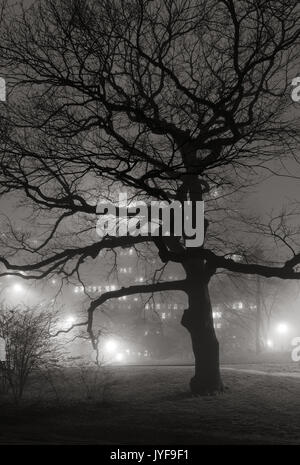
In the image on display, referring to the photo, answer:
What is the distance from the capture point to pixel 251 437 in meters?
9.98

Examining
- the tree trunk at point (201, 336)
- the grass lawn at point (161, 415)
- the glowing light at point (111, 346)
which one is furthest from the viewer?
the glowing light at point (111, 346)

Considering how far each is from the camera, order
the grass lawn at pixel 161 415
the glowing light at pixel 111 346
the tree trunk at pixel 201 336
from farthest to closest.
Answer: the glowing light at pixel 111 346 < the tree trunk at pixel 201 336 < the grass lawn at pixel 161 415

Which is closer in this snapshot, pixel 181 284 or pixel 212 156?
pixel 212 156

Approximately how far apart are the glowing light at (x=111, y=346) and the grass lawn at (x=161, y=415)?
3735 cm

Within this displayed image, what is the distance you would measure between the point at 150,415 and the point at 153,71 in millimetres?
9149

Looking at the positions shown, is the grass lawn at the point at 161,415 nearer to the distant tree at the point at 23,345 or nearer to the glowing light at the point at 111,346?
the distant tree at the point at 23,345

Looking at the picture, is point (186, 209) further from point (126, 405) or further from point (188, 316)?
point (126, 405)

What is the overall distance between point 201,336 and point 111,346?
42192mm

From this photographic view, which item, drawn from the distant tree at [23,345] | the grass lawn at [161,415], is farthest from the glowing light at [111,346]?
the distant tree at [23,345]

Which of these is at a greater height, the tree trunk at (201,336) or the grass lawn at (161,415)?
the tree trunk at (201,336)

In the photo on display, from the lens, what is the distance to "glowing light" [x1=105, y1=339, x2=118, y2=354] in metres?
55.8

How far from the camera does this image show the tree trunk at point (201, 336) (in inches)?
655

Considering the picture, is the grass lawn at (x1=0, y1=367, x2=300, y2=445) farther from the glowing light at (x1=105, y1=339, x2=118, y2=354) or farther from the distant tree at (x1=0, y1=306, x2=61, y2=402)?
the glowing light at (x1=105, y1=339, x2=118, y2=354)
